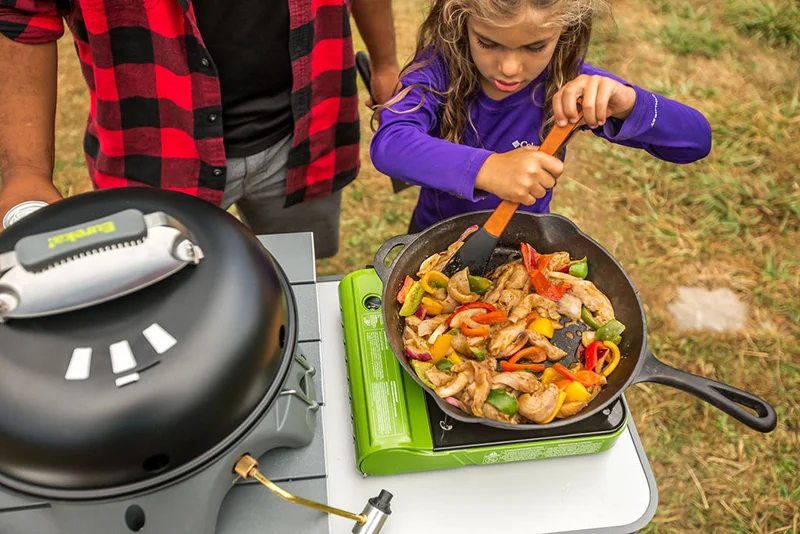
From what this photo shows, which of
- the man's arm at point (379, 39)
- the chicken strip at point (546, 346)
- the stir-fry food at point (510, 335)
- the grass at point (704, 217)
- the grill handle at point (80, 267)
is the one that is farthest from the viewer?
the grass at point (704, 217)

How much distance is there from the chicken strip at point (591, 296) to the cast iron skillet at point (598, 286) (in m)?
0.03

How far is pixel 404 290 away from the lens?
4.86 ft

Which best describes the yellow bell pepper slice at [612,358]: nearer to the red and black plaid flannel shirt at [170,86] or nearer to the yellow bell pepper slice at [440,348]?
the yellow bell pepper slice at [440,348]

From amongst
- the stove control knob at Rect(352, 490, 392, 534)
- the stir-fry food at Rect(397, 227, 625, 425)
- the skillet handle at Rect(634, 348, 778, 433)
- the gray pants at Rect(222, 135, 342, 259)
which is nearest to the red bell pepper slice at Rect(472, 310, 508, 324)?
the stir-fry food at Rect(397, 227, 625, 425)

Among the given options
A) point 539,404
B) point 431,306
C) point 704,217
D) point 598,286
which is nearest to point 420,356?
point 431,306

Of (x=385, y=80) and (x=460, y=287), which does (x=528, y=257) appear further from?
(x=385, y=80)

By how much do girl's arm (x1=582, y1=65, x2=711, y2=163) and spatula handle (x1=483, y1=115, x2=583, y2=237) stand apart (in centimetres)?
22

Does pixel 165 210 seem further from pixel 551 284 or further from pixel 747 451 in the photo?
pixel 747 451

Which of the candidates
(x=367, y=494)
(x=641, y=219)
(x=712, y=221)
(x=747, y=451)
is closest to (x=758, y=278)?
(x=712, y=221)

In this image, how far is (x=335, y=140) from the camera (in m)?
2.03

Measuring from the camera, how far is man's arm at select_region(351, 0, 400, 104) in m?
1.92

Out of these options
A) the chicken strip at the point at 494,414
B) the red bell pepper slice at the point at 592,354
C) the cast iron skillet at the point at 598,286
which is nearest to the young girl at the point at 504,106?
the cast iron skillet at the point at 598,286

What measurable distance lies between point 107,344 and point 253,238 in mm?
291

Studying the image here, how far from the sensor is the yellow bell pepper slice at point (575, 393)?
1.29 m
